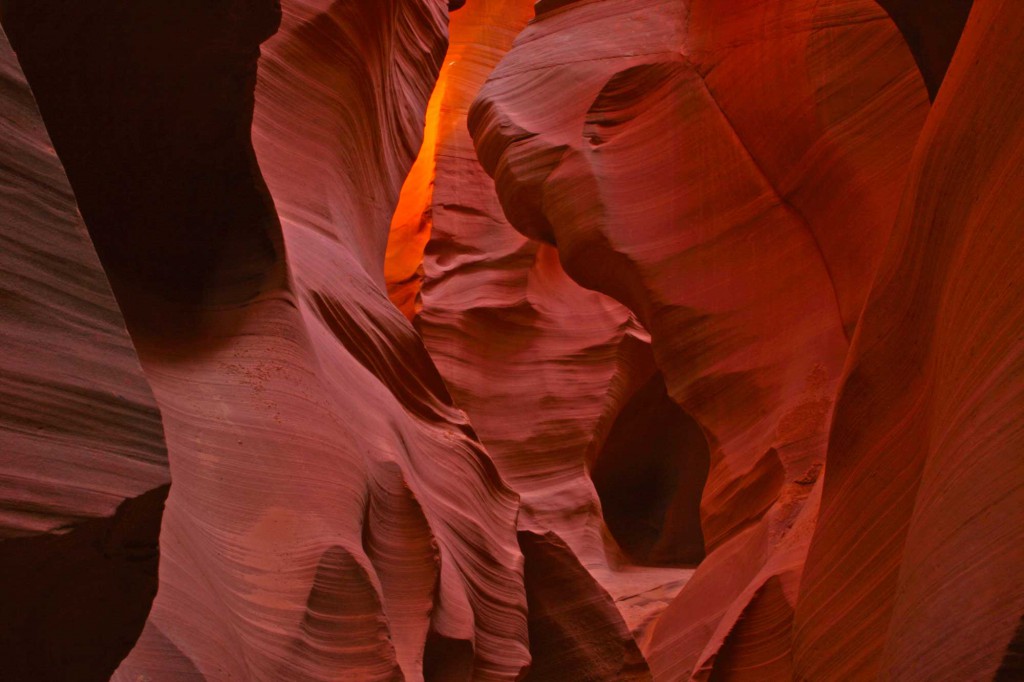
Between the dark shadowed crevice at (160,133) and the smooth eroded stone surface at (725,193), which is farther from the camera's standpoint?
the smooth eroded stone surface at (725,193)

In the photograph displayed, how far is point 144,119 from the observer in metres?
3.24

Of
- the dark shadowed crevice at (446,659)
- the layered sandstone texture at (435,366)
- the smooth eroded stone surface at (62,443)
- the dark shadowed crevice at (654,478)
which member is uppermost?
the smooth eroded stone surface at (62,443)

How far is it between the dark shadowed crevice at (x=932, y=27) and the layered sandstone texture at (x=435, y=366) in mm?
16

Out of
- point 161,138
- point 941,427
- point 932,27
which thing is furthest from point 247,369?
point 932,27

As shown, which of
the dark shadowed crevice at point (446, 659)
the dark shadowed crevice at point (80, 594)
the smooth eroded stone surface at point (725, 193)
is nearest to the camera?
the dark shadowed crevice at point (80, 594)

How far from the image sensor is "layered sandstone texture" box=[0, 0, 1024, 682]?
183 cm

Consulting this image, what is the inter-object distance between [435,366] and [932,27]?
234cm

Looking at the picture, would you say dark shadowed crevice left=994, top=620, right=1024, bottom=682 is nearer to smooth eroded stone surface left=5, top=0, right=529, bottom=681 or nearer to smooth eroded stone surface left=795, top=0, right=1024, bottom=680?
smooth eroded stone surface left=795, top=0, right=1024, bottom=680

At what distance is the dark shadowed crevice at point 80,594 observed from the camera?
1.64 metres

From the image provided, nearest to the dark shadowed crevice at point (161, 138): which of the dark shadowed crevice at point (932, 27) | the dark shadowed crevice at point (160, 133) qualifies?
the dark shadowed crevice at point (160, 133)

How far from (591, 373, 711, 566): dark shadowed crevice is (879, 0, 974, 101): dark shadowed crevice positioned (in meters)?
6.38

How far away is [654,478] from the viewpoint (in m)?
10.9

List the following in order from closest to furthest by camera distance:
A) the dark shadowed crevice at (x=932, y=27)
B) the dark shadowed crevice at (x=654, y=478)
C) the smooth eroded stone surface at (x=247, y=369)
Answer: the smooth eroded stone surface at (x=247, y=369) < the dark shadowed crevice at (x=932, y=27) < the dark shadowed crevice at (x=654, y=478)

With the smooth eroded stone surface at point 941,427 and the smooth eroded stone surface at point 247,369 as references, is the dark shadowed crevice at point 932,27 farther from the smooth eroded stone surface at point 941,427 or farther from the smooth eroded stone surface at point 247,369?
the smooth eroded stone surface at point 247,369
